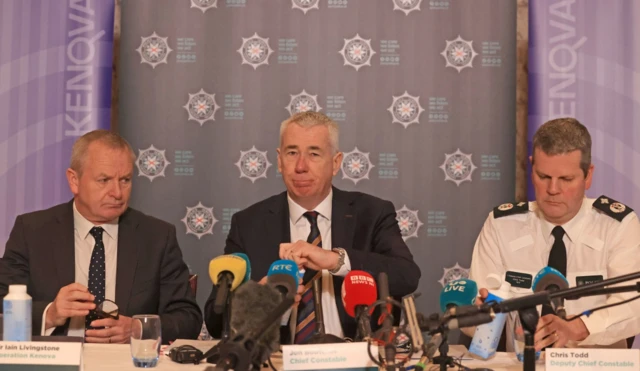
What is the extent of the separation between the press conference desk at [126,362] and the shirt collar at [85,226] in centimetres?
75

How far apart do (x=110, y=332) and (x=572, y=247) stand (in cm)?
204

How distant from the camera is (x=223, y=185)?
5.21 m

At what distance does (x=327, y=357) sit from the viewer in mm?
2373

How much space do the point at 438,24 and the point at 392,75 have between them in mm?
427

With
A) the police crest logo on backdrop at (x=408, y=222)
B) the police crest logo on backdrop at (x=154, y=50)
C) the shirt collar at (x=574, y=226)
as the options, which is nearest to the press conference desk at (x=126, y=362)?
the shirt collar at (x=574, y=226)

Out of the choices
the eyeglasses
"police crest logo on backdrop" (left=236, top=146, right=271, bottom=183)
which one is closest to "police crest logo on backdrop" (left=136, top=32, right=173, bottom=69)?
"police crest logo on backdrop" (left=236, top=146, right=271, bottom=183)

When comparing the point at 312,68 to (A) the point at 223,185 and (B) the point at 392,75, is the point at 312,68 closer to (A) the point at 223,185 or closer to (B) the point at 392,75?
(B) the point at 392,75

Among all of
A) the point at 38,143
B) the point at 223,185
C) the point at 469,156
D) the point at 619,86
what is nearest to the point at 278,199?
the point at 223,185

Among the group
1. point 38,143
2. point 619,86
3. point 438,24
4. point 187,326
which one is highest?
point 438,24

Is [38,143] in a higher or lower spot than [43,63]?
lower

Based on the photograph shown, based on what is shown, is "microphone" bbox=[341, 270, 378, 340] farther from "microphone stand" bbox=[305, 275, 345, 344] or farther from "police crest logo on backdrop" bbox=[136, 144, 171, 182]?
"police crest logo on backdrop" bbox=[136, 144, 171, 182]

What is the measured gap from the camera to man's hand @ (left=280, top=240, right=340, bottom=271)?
3.19 m

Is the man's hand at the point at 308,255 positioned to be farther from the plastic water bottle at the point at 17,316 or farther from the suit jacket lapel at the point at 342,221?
the plastic water bottle at the point at 17,316

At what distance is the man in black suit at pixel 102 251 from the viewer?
3672 mm
